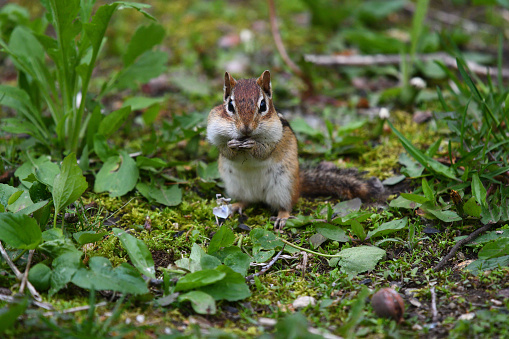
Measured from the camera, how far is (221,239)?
274 centimetres

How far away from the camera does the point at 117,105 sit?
4840mm

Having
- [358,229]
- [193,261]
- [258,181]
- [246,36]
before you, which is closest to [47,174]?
[193,261]

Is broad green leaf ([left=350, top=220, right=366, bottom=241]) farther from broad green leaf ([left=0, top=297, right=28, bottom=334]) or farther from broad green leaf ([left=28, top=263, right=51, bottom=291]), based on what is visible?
broad green leaf ([left=0, top=297, right=28, bottom=334])

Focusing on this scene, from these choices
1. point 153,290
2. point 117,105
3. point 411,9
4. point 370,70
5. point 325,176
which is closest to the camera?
point 153,290

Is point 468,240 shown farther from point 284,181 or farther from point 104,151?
point 104,151

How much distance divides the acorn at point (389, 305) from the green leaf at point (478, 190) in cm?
→ 99

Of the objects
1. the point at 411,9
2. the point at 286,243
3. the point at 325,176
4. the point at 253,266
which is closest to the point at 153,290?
the point at 253,266

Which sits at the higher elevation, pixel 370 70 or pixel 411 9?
pixel 411 9

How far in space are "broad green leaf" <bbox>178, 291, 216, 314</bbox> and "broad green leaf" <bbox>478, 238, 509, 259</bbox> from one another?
1.41 meters

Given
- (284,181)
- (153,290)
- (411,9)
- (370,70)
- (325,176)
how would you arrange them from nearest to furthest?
(153,290)
(284,181)
(325,176)
(370,70)
(411,9)

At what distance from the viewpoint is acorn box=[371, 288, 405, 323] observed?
2283mm

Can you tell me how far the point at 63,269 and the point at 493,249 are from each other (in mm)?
2138

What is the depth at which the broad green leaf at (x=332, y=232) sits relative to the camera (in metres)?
3.00

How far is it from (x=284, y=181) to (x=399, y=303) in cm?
133
